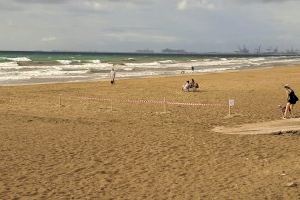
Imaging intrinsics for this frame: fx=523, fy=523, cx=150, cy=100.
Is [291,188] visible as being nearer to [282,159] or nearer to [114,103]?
[282,159]

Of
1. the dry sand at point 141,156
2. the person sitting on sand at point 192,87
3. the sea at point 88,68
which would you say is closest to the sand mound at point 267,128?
the dry sand at point 141,156

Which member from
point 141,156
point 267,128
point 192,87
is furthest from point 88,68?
point 141,156

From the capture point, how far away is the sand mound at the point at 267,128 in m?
14.7

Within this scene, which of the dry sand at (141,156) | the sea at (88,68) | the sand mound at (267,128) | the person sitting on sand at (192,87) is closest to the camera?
the dry sand at (141,156)

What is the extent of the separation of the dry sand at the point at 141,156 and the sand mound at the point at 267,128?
0.43 meters

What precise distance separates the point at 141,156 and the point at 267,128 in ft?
16.6

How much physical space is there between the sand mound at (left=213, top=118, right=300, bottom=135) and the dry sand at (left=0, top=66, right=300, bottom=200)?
0.43 metres

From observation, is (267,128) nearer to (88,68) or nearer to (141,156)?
(141,156)

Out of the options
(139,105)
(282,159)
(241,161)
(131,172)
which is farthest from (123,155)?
(139,105)

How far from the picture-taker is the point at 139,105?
22.7 meters

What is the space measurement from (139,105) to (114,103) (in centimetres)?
158

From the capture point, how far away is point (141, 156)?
1193 cm

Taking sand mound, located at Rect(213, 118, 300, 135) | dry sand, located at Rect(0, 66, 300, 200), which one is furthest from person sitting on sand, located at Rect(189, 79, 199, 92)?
sand mound, located at Rect(213, 118, 300, 135)

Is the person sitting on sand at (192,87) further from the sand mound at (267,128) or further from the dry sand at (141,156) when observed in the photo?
the sand mound at (267,128)
